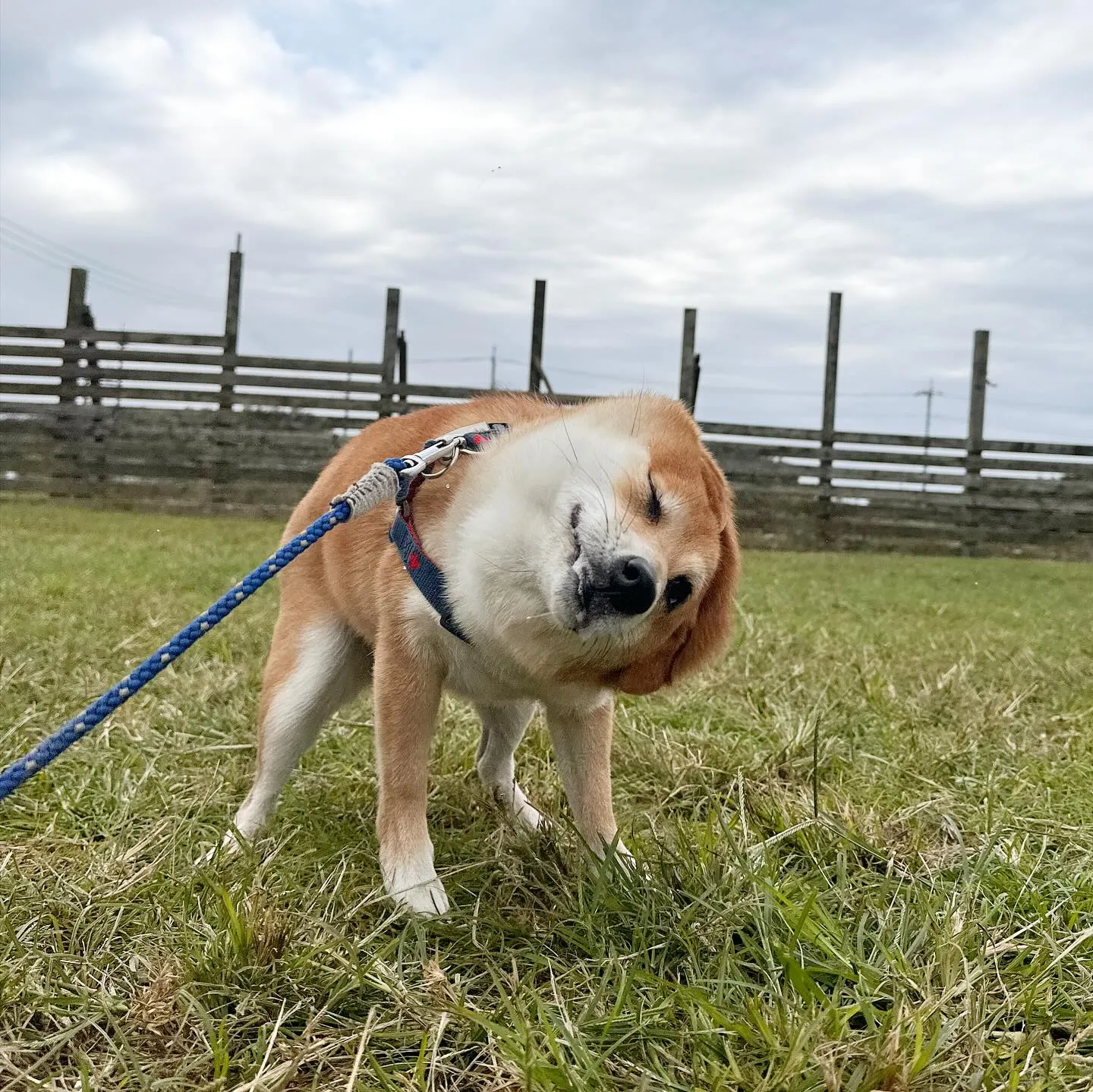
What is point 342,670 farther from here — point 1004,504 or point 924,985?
point 1004,504

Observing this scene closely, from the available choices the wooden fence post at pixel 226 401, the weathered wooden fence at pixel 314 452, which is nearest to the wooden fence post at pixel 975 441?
the weathered wooden fence at pixel 314 452

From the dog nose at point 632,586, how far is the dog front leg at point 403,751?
48 centimetres

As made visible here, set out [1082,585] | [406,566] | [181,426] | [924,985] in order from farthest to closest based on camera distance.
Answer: [181,426] → [1082,585] → [406,566] → [924,985]

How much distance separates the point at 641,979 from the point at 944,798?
113 centimetres

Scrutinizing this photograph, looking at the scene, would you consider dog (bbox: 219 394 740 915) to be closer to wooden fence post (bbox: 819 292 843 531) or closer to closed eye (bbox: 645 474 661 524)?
closed eye (bbox: 645 474 661 524)

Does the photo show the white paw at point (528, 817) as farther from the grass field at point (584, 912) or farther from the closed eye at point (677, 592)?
the closed eye at point (677, 592)

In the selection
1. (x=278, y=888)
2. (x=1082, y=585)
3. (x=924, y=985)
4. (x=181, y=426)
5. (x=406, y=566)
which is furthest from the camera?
(x=181, y=426)

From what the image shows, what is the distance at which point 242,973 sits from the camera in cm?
139

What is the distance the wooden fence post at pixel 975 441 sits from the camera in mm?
11883

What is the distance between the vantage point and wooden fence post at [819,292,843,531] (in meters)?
11.9

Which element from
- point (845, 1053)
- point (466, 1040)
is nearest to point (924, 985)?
point (845, 1053)

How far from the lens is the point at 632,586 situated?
5.02 ft

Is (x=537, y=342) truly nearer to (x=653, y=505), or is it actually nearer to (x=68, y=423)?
(x=68, y=423)

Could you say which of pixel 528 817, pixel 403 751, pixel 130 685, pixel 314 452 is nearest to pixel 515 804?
pixel 528 817
